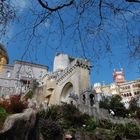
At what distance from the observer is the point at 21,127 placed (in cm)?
510

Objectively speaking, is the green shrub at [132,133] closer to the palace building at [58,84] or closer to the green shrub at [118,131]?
the green shrub at [118,131]

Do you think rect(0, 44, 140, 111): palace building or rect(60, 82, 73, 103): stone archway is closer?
rect(0, 44, 140, 111): palace building

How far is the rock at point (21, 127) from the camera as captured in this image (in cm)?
483

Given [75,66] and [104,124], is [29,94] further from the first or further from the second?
[104,124]

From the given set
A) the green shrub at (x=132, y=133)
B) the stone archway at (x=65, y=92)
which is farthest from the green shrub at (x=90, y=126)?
the stone archway at (x=65, y=92)

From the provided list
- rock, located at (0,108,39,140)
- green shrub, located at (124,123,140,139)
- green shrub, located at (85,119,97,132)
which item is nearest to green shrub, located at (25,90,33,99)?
green shrub, located at (85,119,97,132)

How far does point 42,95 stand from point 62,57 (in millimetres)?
13319

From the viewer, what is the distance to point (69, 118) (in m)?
20.1

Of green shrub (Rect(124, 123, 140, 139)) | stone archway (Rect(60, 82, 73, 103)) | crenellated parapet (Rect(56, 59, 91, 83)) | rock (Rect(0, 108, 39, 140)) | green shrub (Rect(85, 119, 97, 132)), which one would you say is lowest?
rock (Rect(0, 108, 39, 140))

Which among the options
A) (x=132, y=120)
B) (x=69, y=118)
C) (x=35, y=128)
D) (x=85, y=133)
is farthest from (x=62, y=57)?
(x=35, y=128)

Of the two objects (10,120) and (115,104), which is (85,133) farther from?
(115,104)

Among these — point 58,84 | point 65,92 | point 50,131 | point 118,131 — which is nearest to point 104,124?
point 118,131

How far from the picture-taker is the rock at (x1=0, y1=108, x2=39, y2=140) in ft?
15.8

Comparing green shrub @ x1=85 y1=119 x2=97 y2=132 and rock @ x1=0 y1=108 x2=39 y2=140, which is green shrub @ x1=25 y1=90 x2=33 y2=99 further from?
rock @ x1=0 y1=108 x2=39 y2=140
